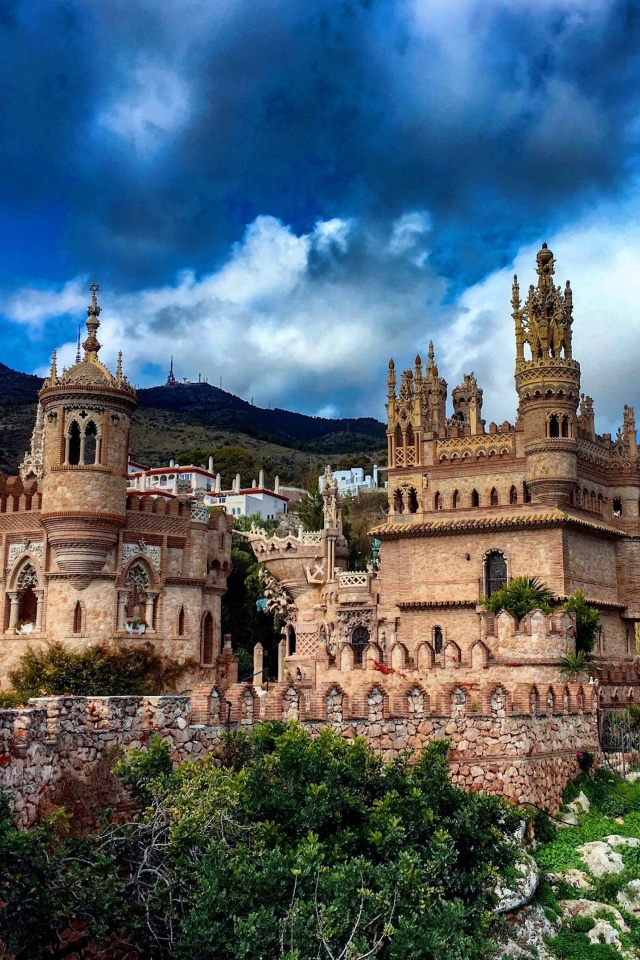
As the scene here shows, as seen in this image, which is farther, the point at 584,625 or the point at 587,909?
the point at 584,625

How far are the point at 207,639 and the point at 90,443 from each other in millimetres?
8634

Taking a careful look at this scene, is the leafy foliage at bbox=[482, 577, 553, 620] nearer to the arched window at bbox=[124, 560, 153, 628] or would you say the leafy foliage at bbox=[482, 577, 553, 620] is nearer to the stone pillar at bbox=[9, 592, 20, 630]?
the arched window at bbox=[124, 560, 153, 628]

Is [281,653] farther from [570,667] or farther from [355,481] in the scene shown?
[355,481]

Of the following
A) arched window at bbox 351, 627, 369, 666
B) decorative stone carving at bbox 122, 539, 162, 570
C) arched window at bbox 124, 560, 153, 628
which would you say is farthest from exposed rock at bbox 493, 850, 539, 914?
arched window at bbox 351, 627, 369, 666

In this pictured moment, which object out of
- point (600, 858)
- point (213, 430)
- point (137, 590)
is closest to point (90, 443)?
point (137, 590)

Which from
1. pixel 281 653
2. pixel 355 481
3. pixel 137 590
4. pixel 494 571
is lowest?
pixel 281 653

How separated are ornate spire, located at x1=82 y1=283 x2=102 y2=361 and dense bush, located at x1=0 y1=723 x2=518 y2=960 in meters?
26.3

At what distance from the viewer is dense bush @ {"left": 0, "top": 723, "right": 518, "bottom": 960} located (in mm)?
14055

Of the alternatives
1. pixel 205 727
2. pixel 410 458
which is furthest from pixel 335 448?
pixel 205 727

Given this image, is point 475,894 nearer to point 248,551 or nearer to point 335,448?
point 248,551

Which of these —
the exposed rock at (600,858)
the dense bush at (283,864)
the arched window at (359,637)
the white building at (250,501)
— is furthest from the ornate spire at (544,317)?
Answer: the white building at (250,501)

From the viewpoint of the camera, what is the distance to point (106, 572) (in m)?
39.8

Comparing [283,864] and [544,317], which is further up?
[544,317]

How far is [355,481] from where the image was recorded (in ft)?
339
